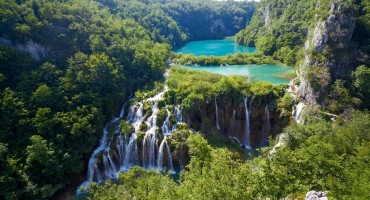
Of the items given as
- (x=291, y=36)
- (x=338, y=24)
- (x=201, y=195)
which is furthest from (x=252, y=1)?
(x=201, y=195)

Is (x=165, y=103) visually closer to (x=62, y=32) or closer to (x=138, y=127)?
(x=138, y=127)

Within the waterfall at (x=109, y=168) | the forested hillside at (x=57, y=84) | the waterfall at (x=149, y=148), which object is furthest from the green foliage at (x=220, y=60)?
the waterfall at (x=109, y=168)

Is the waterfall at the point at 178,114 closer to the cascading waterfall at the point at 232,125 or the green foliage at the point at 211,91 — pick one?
the green foliage at the point at 211,91

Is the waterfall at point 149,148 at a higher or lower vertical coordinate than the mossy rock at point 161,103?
lower

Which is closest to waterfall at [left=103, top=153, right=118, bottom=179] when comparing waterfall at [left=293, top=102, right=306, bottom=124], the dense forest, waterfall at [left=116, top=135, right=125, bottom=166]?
the dense forest

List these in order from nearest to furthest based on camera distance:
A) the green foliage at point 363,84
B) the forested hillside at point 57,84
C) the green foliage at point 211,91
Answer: the forested hillside at point 57,84 → the green foliage at point 363,84 → the green foliage at point 211,91

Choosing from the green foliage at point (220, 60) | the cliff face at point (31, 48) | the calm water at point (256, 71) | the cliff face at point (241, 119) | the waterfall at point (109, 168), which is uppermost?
the cliff face at point (31, 48)

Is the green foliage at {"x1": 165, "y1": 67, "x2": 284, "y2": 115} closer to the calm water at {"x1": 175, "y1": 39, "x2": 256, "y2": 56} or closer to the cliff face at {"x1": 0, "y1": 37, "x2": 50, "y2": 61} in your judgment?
the cliff face at {"x1": 0, "y1": 37, "x2": 50, "y2": 61}

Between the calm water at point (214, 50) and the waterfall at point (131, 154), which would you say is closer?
the waterfall at point (131, 154)
